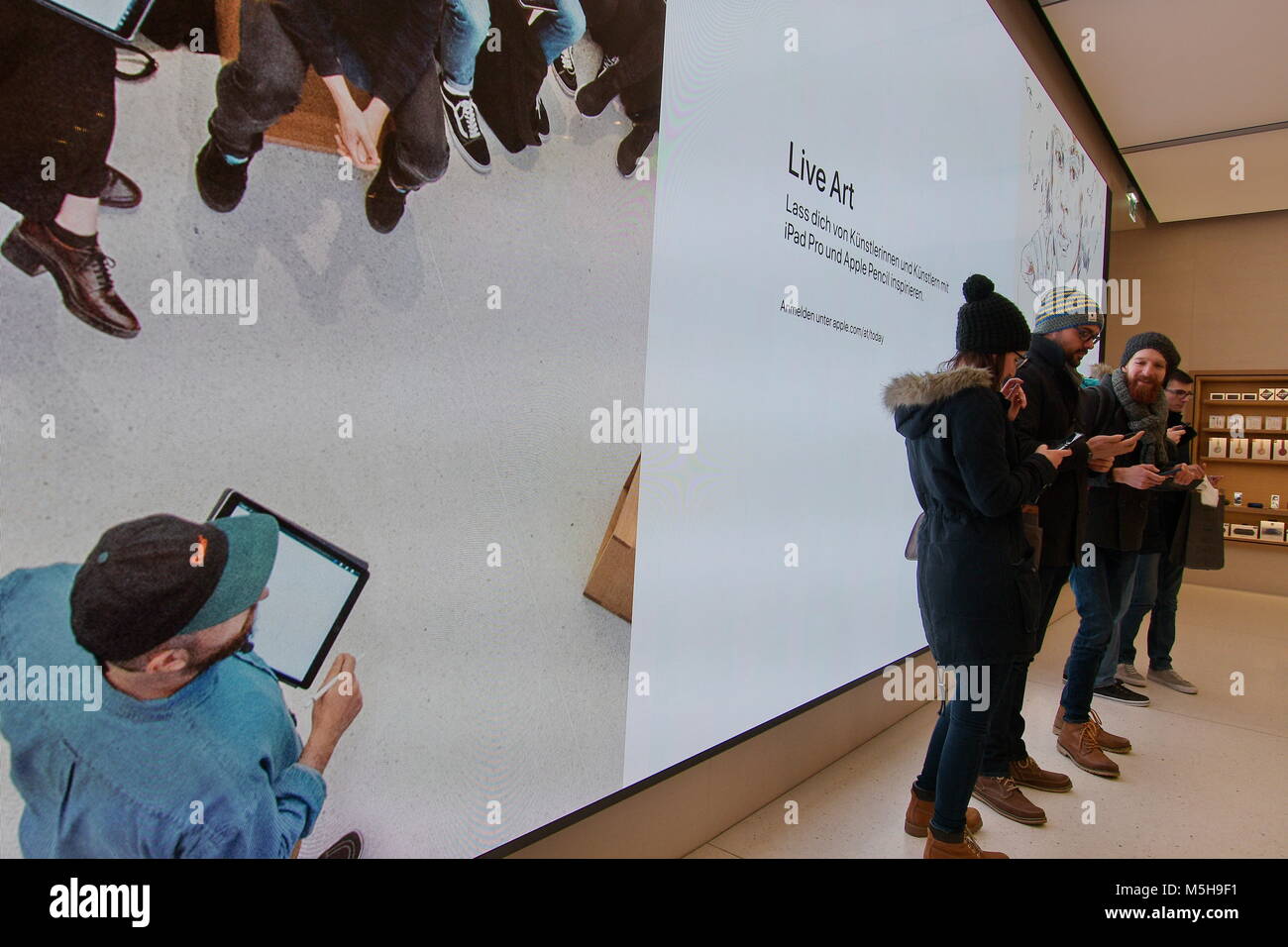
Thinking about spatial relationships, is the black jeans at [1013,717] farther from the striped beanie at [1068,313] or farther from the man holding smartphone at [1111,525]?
the striped beanie at [1068,313]

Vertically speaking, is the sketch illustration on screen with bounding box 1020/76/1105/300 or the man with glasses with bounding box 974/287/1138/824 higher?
the sketch illustration on screen with bounding box 1020/76/1105/300

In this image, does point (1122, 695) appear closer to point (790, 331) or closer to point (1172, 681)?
point (1172, 681)

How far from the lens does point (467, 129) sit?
1374 mm

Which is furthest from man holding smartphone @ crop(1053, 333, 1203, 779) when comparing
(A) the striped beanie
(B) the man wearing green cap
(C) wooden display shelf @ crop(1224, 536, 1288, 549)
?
(C) wooden display shelf @ crop(1224, 536, 1288, 549)

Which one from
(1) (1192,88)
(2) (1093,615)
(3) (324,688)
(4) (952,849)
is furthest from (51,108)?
(1) (1192,88)

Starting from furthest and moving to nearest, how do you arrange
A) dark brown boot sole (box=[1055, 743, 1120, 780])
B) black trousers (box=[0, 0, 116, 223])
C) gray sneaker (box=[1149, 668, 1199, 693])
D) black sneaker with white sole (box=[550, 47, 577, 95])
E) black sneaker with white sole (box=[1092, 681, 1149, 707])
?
gray sneaker (box=[1149, 668, 1199, 693]), black sneaker with white sole (box=[1092, 681, 1149, 707]), dark brown boot sole (box=[1055, 743, 1120, 780]), black sneaker with white sole (box=[550, 47, 577, 95]), black trousers (box=[0, 0, 116, 223])

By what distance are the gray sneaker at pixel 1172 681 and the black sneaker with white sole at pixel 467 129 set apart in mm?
4311

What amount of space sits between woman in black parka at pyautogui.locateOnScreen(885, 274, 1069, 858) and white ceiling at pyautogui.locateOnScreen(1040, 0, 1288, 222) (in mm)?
4060

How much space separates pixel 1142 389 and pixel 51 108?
11.1 feet

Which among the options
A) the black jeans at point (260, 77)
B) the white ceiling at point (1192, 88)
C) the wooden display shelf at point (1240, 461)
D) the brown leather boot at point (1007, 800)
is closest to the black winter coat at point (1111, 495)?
the brown leather boot at point (1007, 800)

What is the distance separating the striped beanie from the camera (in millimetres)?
2447

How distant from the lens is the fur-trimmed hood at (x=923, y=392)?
1.85 meters

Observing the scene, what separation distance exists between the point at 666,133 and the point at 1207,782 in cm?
297

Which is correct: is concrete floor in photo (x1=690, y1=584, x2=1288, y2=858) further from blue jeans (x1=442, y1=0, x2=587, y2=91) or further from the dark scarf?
blue jeans (x1=442, y1=0, x2=587, y2=91)
